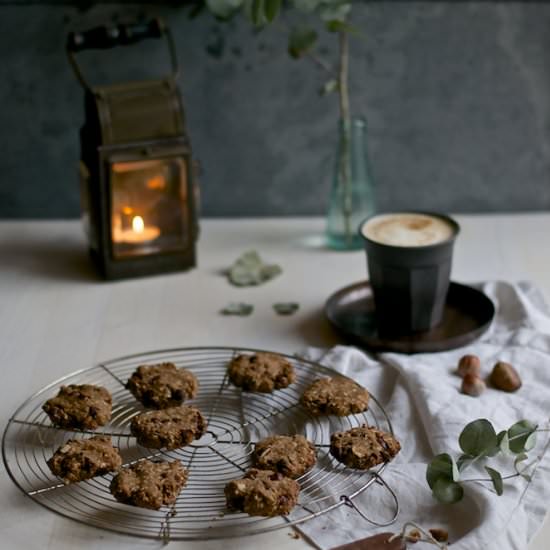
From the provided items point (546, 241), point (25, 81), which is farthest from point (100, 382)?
point (546, 241)

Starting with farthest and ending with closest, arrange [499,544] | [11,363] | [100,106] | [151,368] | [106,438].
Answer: [100,106]
[11,363]
[151,368]
[106,438]
[499,544]

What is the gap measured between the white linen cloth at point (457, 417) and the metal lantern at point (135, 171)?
0.42 metres

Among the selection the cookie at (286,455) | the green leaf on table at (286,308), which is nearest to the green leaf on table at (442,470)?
the cookie at (286,455)

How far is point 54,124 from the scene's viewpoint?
2.04 m

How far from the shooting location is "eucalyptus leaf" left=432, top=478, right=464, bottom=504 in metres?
1.15

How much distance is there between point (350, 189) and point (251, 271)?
0.86ft

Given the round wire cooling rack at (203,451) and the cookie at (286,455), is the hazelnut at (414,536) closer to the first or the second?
the round wire cooling rack at (203,451)

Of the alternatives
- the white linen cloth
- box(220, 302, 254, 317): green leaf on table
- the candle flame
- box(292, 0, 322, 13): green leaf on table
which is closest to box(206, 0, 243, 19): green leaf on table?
box(292, 0, 322, 13): green leaf on table

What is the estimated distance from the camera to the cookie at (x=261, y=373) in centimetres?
140

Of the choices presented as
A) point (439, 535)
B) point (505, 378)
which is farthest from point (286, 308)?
point (439, 535)

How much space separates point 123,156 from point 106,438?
628 mm

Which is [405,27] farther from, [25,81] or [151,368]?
[151,368]

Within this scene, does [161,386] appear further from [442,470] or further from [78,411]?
[442,470]

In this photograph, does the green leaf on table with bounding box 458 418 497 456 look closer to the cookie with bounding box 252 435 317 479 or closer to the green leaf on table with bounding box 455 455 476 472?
the green leaf on table with bounding box 455 455 476 472
